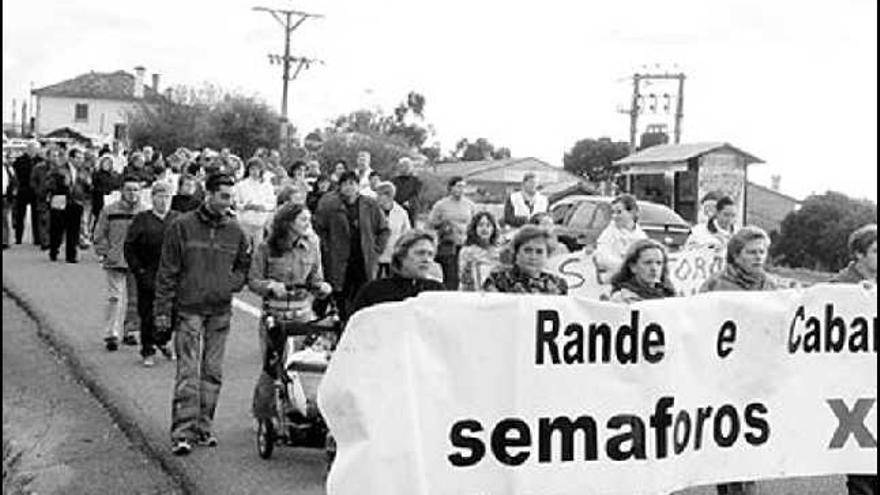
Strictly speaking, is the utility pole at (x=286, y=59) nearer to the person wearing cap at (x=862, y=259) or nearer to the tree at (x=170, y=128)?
the tree at (x=170, y=128)

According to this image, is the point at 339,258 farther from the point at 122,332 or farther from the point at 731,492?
the point at 731,492

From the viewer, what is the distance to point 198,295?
8.26 meters

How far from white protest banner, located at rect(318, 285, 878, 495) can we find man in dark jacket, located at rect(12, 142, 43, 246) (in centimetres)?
1805

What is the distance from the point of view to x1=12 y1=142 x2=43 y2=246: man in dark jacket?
74.2 feet

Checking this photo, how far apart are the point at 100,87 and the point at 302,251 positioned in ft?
355

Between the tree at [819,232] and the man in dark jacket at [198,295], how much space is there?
23.5 metres

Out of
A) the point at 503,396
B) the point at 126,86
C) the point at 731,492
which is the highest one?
the point at 126,86

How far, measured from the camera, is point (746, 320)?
6246 mm

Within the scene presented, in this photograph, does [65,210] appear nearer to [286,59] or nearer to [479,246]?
[479,246]

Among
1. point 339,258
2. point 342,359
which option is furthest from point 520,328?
point 339,258

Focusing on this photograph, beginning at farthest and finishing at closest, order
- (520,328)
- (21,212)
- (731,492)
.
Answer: (21,212), (731,492), (520,328)

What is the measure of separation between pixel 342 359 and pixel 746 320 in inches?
79.0

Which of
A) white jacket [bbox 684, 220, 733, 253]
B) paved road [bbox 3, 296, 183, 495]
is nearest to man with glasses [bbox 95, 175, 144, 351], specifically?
paved road [bbox 3, 296, 183, 495]

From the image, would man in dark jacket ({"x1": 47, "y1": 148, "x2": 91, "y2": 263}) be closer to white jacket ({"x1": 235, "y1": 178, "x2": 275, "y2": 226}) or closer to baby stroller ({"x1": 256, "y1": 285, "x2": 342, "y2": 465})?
white jacket ({"x1": 235, "y1": 178, "x2": 275, "y2": 226})
